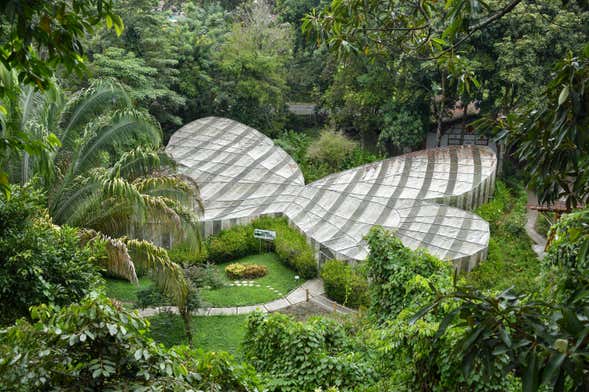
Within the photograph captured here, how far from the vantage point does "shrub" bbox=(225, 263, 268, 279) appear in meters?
15.2

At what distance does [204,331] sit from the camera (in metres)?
12.3

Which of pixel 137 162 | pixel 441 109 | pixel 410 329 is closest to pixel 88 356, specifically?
pixel 410 329

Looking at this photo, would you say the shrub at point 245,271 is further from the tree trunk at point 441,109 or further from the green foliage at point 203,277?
the tree trunk at point 441,109

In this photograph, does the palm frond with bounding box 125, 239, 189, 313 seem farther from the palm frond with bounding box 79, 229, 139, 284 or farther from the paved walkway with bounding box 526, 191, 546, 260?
the paved walkway with bounding box 526, 191, 546, 260

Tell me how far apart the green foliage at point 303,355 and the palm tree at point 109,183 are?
97.0 inches

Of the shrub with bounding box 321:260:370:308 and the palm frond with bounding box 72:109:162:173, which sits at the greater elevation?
the palm frond with bounding box 72:109:162:173

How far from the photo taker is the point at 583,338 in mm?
2586

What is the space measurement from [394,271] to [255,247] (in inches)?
305

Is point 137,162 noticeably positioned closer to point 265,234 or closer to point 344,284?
point 265,234

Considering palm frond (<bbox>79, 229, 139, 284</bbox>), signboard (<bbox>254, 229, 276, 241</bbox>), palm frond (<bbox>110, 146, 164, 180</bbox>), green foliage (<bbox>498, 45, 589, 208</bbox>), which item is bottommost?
signboard (<bbox>254, 229, 276, 241</bbox>)

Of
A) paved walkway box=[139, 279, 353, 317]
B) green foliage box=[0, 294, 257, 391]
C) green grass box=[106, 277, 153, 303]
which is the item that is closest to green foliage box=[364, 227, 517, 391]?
green foliage box=[0, 294, 257, 391]

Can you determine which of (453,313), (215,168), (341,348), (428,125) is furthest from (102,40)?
(453,313)

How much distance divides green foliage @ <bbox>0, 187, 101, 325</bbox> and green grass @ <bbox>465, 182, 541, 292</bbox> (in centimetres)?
855

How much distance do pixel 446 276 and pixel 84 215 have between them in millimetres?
6074
